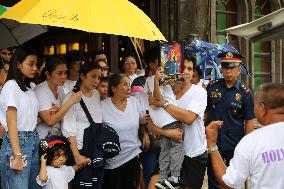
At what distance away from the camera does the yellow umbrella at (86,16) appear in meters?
4.84

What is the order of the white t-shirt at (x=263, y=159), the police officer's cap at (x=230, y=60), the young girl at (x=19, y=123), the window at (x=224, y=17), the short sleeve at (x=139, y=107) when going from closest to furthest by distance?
the white t-shirt at (x=263, y=159) < the young girl at (x=19, y=123) < the short sleeve at (x=139, y=107) < the police officer's cap at (x=230, y=60) < the window at (x=224, y=17)

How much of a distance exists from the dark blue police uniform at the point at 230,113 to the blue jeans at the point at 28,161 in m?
2.63

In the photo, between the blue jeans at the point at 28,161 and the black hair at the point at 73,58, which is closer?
the blue jeans at the point at 28,161

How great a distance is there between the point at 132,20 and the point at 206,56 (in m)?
4.25

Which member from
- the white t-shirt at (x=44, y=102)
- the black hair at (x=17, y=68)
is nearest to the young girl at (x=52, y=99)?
the white t-shirt at (x=44, y=102)

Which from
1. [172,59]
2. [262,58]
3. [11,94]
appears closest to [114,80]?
[172,59]

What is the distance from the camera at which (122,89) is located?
19.4ft

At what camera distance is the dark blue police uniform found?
6555 millimetres

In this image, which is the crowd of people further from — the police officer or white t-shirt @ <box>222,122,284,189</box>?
white t-shirt @ <box>222,122,284,189</box>

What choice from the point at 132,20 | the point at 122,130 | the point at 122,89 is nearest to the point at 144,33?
the point at 132,20

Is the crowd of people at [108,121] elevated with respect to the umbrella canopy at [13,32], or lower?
lower

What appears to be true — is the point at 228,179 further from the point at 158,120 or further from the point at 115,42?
the point at 115,42

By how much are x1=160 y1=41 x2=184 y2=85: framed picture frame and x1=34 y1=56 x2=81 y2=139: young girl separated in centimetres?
103

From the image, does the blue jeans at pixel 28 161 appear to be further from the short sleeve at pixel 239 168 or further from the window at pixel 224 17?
the window at pixel 224 17
